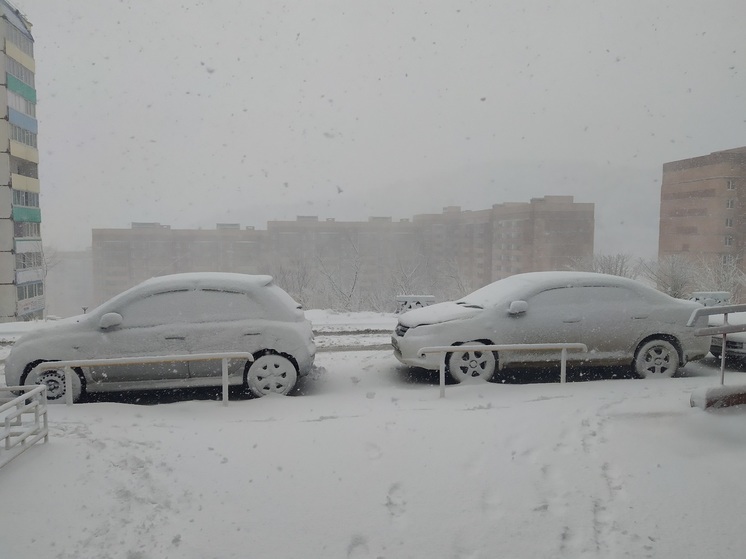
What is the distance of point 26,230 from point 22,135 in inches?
297

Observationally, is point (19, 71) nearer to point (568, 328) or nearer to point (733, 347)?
point (568, 328)

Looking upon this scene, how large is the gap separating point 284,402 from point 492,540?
3290mm

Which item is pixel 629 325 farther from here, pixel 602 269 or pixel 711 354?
pixel 602 269

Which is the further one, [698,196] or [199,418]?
[698,196]

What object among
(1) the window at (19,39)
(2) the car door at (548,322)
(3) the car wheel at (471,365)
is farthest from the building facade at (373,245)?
(3) the car wheel at (471,365)

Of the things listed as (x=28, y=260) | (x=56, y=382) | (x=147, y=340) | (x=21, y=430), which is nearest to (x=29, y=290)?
(x=28, y=260)

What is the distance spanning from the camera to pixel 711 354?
9.02 meters

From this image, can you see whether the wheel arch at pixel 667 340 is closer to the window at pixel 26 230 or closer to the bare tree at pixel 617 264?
the bare tree at pixel 617 264

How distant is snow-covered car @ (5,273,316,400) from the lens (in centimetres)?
659

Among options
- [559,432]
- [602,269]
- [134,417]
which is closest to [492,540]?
[559,432]

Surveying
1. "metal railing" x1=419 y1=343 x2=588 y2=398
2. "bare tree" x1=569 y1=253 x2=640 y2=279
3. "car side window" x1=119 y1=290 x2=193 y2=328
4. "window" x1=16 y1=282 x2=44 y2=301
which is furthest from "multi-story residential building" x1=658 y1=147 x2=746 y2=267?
"window" x1=16 y1=282 x2=44 y2=301

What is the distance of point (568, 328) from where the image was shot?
745 cm

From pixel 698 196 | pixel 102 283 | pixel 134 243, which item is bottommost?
pixel 102 283

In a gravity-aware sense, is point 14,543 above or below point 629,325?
below
